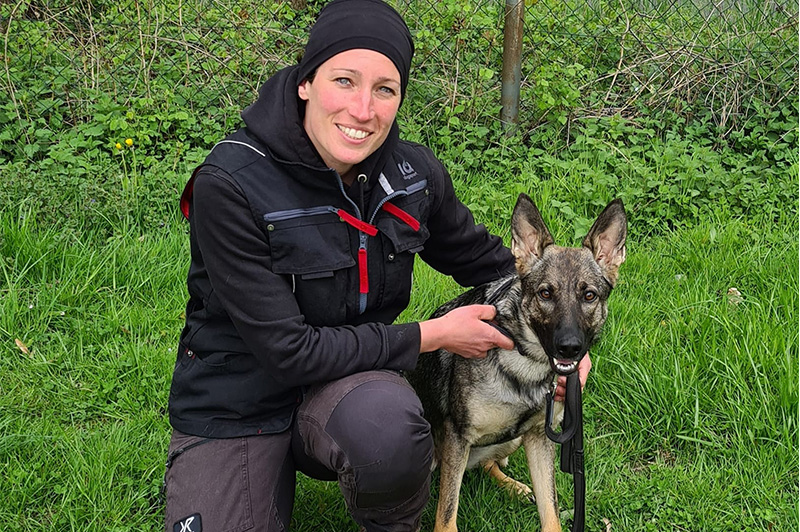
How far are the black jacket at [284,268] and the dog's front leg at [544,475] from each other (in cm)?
70

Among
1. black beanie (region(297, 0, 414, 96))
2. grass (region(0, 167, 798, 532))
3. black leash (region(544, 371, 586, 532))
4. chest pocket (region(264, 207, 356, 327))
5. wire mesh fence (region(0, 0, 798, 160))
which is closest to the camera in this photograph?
black beanie (region(297, 0, 414, 96))

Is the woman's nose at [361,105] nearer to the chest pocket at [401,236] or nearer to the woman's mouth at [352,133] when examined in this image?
the woman's mouth at [352,133]

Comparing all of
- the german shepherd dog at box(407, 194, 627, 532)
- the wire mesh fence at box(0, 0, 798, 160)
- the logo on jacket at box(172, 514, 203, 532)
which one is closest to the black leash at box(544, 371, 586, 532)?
the german shepherd dog at box(407, 194, 627, 532)

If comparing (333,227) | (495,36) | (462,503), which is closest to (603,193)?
(495,36)

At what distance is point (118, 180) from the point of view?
15.4ft

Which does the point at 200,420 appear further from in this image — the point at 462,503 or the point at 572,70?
the point at 572,70

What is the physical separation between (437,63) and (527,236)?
120 inches

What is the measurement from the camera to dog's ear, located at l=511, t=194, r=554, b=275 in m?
2.82

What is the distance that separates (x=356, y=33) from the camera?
7.72 ft

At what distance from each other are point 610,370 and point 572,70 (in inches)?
98.8

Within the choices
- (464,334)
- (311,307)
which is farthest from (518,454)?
(311,307)

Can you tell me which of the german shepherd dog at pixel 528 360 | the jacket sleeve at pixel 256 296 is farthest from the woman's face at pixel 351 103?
the german shepherd dog at pixel 528 360

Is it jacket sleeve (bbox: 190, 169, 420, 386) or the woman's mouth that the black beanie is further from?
jacket sleeve (bbox: 190, 169, 420, 386)

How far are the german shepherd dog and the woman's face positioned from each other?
60cm
